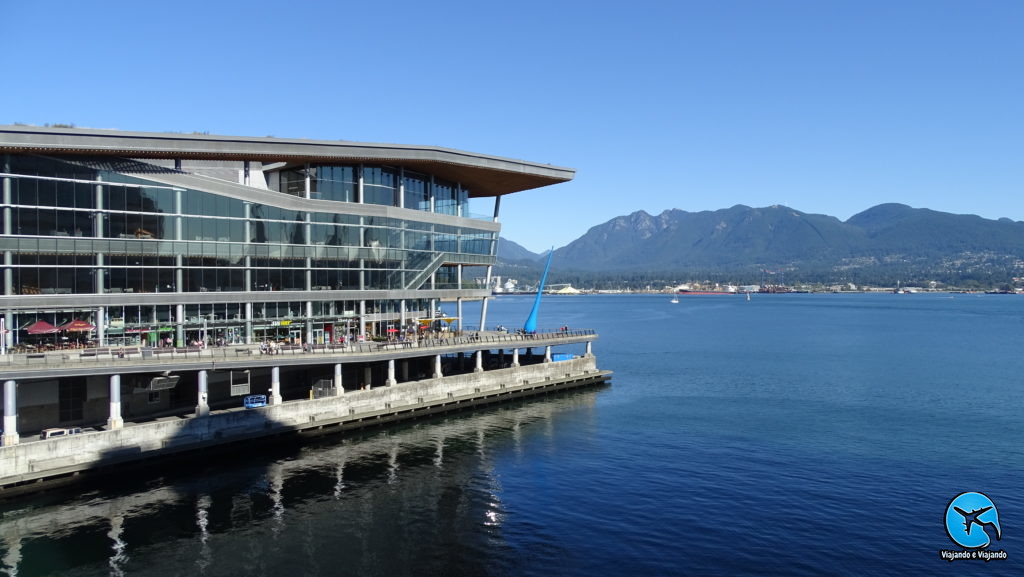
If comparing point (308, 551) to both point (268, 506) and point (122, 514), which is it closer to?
point (268, 506)

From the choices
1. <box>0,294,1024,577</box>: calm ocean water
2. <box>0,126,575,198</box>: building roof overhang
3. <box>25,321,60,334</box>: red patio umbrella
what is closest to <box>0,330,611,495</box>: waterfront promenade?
<box>0,294,1024,577</box>: calm ocean water

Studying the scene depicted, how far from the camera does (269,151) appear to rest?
69.9 m

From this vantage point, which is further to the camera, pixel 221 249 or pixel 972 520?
pixel 221 249

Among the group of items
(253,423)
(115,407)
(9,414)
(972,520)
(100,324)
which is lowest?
(972,520)

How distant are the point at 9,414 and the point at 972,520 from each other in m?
58.5

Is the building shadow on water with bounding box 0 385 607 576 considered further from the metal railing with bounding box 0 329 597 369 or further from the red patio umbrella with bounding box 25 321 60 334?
the red patio umbrella with bounding box 25 321 60 334

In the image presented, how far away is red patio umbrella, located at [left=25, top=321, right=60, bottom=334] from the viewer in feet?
178

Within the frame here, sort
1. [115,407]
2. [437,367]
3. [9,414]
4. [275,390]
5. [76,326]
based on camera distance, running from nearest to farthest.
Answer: [9,414]
[115,407]
[76,326]
[275,390]
[437,367]

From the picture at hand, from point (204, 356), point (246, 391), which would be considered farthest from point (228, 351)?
point (246, 391)

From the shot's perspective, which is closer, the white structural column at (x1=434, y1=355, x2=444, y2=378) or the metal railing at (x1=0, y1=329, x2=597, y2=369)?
the metal railing at (x1=0, y1=329, x2=597, y2=369)

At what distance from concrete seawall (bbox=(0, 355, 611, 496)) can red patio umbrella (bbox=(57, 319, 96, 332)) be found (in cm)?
1075

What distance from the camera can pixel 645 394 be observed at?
280 feet

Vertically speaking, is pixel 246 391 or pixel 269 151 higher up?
pixel 269 151

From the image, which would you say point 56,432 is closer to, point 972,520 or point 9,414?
point 9,414
